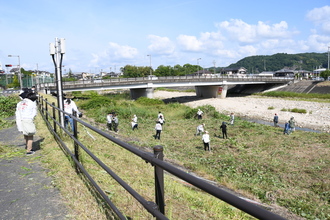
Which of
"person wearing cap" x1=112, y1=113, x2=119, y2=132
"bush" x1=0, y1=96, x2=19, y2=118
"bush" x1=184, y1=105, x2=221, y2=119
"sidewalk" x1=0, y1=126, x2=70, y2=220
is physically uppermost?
"bush" x1=0, y1=96, x2=19, y2=118

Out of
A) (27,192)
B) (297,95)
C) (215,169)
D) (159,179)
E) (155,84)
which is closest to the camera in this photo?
(159,179)

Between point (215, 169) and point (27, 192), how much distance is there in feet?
29.7

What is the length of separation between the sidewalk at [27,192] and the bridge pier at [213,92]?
49.3m

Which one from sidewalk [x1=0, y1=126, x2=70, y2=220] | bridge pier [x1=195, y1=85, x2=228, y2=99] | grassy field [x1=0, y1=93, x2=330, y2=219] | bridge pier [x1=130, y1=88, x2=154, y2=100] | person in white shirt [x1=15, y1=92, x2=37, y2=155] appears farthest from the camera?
bridge pier [x1=195, y1=85, x2=228, y2=99]

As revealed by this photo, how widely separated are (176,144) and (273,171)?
22.6ft

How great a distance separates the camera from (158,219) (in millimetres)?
1841

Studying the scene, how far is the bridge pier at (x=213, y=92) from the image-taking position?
52.7 metres

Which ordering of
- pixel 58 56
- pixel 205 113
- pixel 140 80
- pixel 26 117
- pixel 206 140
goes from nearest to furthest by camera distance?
pixel 26 117
pixel 58 56
pixel 206 140
pixel 205 113
pixel 140 80

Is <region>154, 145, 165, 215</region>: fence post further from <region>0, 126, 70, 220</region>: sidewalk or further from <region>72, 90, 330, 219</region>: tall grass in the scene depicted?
<region>72, 90, 330, 219</region>: tall grass

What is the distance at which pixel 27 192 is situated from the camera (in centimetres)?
411

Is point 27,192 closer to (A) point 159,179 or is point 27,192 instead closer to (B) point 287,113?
(A) point 159,179

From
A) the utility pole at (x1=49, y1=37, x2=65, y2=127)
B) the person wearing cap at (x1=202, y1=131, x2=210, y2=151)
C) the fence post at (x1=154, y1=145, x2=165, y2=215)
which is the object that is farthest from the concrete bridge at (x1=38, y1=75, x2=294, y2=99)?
the fence post at (x1=154, y1=145, x2=165, y2=215)

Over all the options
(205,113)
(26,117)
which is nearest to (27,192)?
(26,117)

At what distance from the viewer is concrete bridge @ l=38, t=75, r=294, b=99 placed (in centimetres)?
3788
